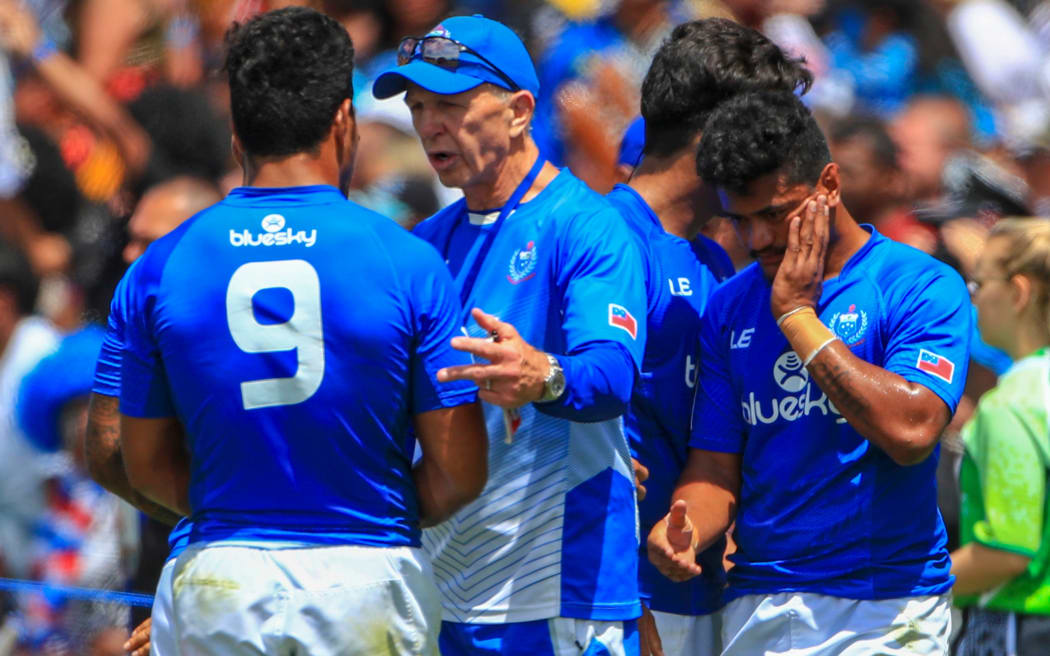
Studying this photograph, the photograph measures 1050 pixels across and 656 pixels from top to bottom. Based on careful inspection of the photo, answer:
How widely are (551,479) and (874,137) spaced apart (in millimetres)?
4213

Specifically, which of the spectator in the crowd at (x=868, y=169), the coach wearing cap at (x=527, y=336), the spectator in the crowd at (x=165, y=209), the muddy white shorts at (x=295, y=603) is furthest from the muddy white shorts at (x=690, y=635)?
the spectator in the crowd at (x=868, y=169)

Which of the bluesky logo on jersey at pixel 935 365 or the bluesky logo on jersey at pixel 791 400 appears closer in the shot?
the bluesky logo on jersey at pixel 935 365

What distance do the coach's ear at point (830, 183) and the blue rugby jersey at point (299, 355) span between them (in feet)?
3.68

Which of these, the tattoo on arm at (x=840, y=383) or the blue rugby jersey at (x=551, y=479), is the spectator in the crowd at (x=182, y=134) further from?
the tattoo on arm at (x=840, y=383)

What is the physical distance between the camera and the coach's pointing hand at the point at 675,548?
3834 mm

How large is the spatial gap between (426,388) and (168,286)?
0.66 metres

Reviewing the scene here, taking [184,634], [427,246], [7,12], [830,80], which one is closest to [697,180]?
[427,246]

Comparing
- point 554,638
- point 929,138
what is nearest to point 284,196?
point 554,638

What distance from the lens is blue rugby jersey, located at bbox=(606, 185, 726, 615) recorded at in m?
4.33

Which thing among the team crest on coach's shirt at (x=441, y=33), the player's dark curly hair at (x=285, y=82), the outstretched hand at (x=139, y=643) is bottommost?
the outstretched hand at (x=139, y=643)

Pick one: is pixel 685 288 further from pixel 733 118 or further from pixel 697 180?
pixel 733 118

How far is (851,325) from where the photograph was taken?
383cm

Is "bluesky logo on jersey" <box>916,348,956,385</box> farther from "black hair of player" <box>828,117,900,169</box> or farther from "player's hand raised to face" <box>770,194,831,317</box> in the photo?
"black hair of player" <box>828,117,900,169</box>

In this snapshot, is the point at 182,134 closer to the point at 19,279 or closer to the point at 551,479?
the point at 19,279
